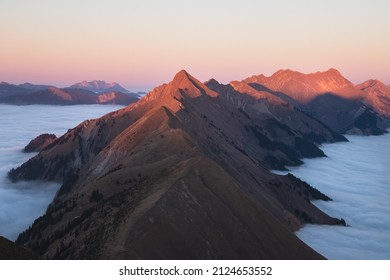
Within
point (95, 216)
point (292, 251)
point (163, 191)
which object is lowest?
point (292, 251)

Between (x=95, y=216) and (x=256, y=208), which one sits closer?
(x=95, y=216)

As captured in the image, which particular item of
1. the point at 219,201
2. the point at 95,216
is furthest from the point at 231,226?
the point at 95,216

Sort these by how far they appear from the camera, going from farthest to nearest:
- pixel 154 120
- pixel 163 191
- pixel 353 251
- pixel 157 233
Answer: pixel 154 120 → pixel 353 251 → pixel 163 191 → pixel 157 233

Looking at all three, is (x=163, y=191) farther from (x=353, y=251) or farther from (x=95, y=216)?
(x=353, y=251)

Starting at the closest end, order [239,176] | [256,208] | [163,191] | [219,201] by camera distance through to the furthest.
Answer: [163,191], [219,201], [256,208], [239,176]
